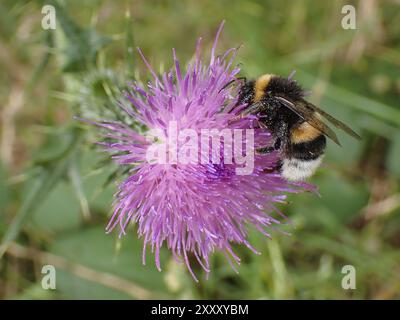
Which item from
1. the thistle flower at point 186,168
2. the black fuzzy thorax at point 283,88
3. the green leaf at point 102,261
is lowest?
the green leaf at point 102,261

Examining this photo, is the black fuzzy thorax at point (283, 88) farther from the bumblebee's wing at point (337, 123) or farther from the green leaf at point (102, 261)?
the green leaf at point (102, 261)

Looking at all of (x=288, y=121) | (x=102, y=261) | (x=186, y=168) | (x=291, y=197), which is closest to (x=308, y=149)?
(x=288, y=121)

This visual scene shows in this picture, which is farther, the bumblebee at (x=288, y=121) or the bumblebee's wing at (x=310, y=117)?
the bumblebee at (x=288, y=121)

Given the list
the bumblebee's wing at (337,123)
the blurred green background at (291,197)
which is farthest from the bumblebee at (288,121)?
the blurred green background at (291,197)
